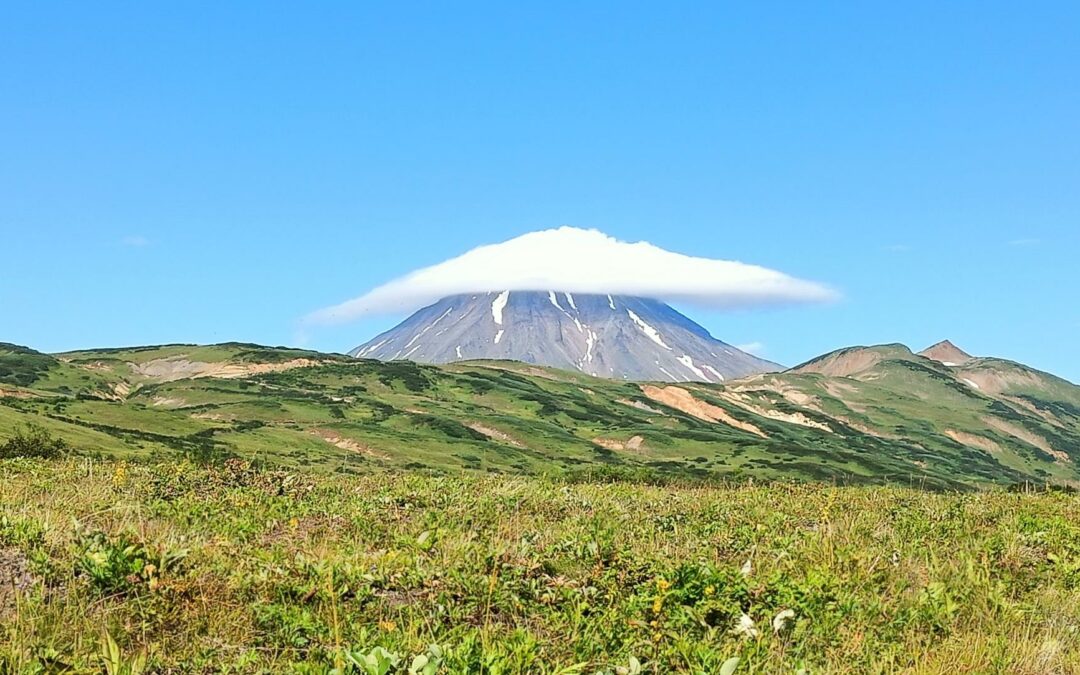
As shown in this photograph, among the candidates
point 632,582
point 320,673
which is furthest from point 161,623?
point 632,582

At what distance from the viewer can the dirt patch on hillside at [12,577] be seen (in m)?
7.93

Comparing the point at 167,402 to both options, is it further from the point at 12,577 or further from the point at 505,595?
the point at 505,595

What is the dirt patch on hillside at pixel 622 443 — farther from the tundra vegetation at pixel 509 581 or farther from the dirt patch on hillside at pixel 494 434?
the tundra vegetation at pixel 509 581

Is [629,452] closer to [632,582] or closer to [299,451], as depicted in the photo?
[299,451]

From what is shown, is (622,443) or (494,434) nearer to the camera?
(494,434)

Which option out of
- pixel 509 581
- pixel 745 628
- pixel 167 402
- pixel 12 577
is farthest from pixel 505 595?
pixel 167 402

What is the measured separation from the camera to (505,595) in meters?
8.88

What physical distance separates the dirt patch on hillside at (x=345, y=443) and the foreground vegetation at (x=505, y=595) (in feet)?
379

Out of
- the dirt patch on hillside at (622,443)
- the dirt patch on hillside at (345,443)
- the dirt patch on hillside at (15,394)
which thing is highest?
the dirt patch on hillside at (15,394)

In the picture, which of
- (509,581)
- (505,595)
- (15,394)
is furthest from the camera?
(15,394)

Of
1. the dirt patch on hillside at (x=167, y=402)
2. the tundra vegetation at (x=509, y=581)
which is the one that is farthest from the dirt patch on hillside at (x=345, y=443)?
the tundra vegetation at (x=509, y=581)

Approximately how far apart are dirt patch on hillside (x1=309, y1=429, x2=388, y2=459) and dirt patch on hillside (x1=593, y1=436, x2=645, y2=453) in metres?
59.5

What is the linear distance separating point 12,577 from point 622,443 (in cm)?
17363

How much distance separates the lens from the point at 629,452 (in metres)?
173
